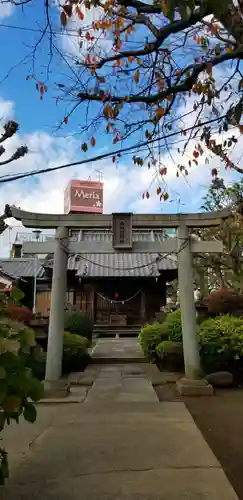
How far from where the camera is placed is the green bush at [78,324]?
46.3ft

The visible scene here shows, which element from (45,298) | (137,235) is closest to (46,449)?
(137,235)

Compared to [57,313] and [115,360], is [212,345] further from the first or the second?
[115,360]

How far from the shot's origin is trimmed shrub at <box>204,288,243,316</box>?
11414mm

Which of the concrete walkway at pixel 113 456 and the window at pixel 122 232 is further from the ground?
the window at pixel 122 232

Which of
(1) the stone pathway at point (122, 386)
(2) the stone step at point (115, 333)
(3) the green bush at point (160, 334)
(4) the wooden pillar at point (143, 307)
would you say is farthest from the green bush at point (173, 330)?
(4) the wooden pillar at point (143, 307)

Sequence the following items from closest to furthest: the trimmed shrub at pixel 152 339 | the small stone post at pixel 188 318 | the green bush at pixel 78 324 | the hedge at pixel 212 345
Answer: the small stone post at pixel 188 318 → the hedge at pixel 212 345 → the trimmed shrub at pixel 152 339 → the green bush at pixel 78 324

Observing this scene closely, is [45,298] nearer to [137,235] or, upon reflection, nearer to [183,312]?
[137,235]

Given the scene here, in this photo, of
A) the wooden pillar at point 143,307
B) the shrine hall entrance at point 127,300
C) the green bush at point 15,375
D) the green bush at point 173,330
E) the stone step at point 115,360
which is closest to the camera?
the green bush at point 15,375

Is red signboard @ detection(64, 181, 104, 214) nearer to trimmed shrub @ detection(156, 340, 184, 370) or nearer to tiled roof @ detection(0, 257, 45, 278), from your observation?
tiled roof @ detection(0, 257, 45, 278)

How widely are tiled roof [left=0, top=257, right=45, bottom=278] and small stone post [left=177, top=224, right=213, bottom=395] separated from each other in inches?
702

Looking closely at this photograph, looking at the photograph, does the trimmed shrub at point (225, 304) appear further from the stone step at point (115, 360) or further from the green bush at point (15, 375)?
the green bush at point (15, 375)

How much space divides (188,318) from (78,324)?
618 centimetres

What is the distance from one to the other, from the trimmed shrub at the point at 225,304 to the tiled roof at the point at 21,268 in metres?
16.0

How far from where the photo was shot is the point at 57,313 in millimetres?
8906
